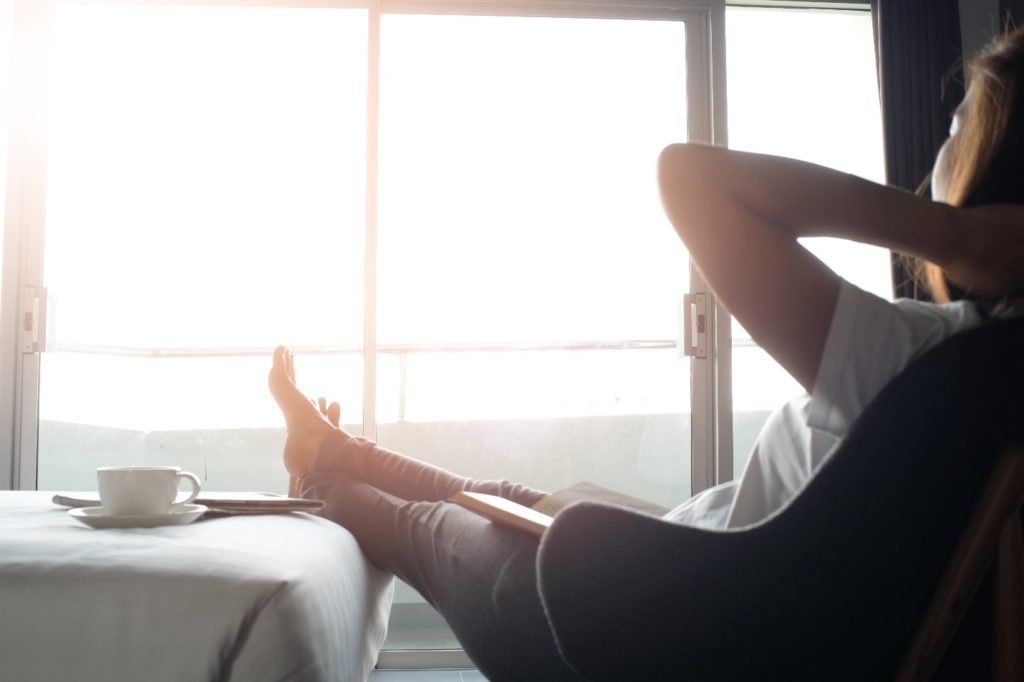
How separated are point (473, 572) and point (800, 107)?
2.64m

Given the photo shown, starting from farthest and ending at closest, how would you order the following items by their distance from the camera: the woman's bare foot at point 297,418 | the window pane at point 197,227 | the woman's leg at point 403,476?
1. the window pane at point 197,227
2. the woman's bare foot at point 297,418
3. the woman's leg at point 403,476

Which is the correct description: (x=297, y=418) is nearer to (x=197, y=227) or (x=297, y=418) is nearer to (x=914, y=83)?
(x=197, y=227)

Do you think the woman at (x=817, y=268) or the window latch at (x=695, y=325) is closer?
the woman at (x=817, y=268)

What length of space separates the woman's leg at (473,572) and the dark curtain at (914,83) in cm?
219

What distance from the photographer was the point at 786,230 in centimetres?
89

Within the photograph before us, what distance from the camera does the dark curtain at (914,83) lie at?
9.66ft

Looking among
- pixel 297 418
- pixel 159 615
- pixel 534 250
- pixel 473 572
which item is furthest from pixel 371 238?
pixel 159 615

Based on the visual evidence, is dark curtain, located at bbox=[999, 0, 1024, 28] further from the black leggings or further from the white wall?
the black leggings

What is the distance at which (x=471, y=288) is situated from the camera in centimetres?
358

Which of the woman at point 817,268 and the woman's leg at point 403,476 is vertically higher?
the woman at point 817,268

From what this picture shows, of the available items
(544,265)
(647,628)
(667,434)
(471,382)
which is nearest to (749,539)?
(647,628)

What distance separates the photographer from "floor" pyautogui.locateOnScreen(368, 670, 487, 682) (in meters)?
2.58

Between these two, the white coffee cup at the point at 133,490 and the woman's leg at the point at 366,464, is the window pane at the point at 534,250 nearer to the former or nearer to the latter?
the woman's leg at the point at 366,464

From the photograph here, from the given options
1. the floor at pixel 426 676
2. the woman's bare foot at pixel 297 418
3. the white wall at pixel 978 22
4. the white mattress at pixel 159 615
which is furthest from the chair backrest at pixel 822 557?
the white wall at pixel 978 22
